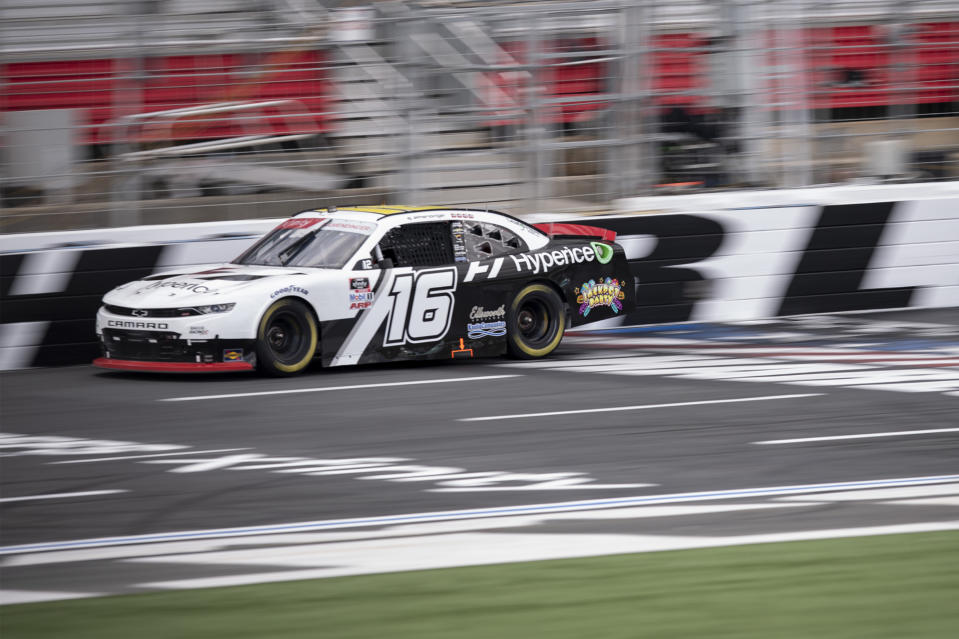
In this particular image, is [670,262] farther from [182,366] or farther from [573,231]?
[182,366]

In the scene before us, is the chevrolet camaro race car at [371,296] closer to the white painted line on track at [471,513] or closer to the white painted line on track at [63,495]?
the white painted line on track at [63,495]

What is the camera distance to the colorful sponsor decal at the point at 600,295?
456 inches

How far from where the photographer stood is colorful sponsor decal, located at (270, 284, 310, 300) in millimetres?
10023

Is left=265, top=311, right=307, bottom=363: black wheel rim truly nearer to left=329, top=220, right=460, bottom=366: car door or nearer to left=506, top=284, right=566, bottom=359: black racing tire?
left=329, top=220, right=460, bottom=366: car door

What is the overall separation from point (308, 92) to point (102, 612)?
956cm

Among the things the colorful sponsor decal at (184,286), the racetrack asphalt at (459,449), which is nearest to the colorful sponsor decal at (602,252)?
the racetrack asphalt at (459,449)

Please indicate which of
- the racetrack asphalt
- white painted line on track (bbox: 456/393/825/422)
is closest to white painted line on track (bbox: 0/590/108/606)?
the racetrack asphalt

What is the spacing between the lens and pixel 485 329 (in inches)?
433

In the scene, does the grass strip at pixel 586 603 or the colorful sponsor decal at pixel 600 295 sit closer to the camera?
the grass strip at pixel 586 603

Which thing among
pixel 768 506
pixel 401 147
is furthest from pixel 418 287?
pixel 768 506

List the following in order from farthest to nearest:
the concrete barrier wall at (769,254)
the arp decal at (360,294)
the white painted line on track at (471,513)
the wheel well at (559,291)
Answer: the concrete barrier wall at (769,254) → the wheel well at (559,291) → the arp decal at (360,294) → the white painted line on track at (471,513)

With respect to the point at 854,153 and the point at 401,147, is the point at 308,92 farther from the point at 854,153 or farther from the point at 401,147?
the point at 854,153

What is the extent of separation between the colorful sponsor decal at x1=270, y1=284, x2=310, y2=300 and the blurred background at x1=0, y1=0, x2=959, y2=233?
265cm

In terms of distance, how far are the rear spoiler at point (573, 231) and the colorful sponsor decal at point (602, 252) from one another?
17 cm
